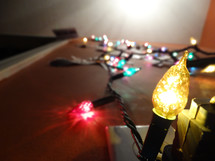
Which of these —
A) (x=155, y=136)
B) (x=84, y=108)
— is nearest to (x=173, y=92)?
(x=155, y=136)

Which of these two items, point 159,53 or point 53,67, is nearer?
point 53,67

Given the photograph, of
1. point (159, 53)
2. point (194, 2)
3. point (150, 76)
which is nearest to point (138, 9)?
point (194, 2)

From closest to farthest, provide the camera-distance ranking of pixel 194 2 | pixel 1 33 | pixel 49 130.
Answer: pixel 49 130, pixel 194 2, pixel 1 33

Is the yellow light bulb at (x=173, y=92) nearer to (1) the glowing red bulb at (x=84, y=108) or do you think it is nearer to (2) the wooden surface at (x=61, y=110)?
(2) the wooden surface at (x=61, y=110)

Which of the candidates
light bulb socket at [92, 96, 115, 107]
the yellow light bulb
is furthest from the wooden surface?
the yellow light bulb

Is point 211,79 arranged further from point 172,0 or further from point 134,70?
point 172,0

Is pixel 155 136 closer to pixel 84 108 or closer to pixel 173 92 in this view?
pixel 173 92
